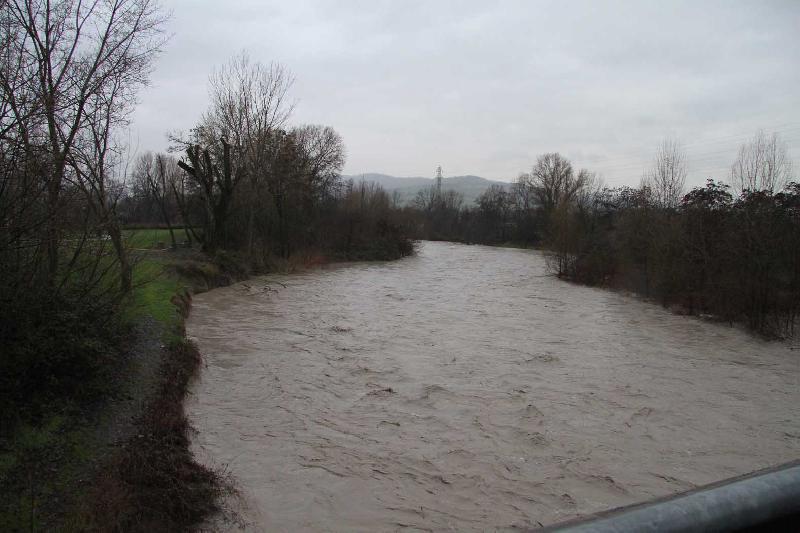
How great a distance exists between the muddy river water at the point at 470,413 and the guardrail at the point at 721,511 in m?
4.22

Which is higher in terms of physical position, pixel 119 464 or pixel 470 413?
pixel 119 464

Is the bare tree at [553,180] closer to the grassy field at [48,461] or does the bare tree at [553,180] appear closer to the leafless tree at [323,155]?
the leafless tree at [323,155]

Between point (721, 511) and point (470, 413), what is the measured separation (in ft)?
24.3

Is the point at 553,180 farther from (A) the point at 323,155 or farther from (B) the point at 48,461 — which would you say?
(B) the point at 48,461

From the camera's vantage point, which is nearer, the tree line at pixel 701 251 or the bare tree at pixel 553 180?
the tree line at pixel 701 251

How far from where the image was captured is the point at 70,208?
7.55 m

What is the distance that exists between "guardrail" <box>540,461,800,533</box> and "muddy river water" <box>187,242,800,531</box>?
4.22m

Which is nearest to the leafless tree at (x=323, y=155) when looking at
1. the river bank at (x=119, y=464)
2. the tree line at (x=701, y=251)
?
the tree line at (x=701, y=251)

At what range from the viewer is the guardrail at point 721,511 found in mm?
1742

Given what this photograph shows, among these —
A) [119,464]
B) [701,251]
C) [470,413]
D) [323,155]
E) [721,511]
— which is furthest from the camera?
[323,155]

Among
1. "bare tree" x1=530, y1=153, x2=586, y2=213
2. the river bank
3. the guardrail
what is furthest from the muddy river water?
"bare tree" x1=530, y1=153, x2=586, y2=213

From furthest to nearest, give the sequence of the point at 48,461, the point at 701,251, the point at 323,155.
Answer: the point at 323,155 < the point at 701,251 < the point at 48,461

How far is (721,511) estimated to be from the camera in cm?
186

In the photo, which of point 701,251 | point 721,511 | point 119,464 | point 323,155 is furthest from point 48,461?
point 323,155
